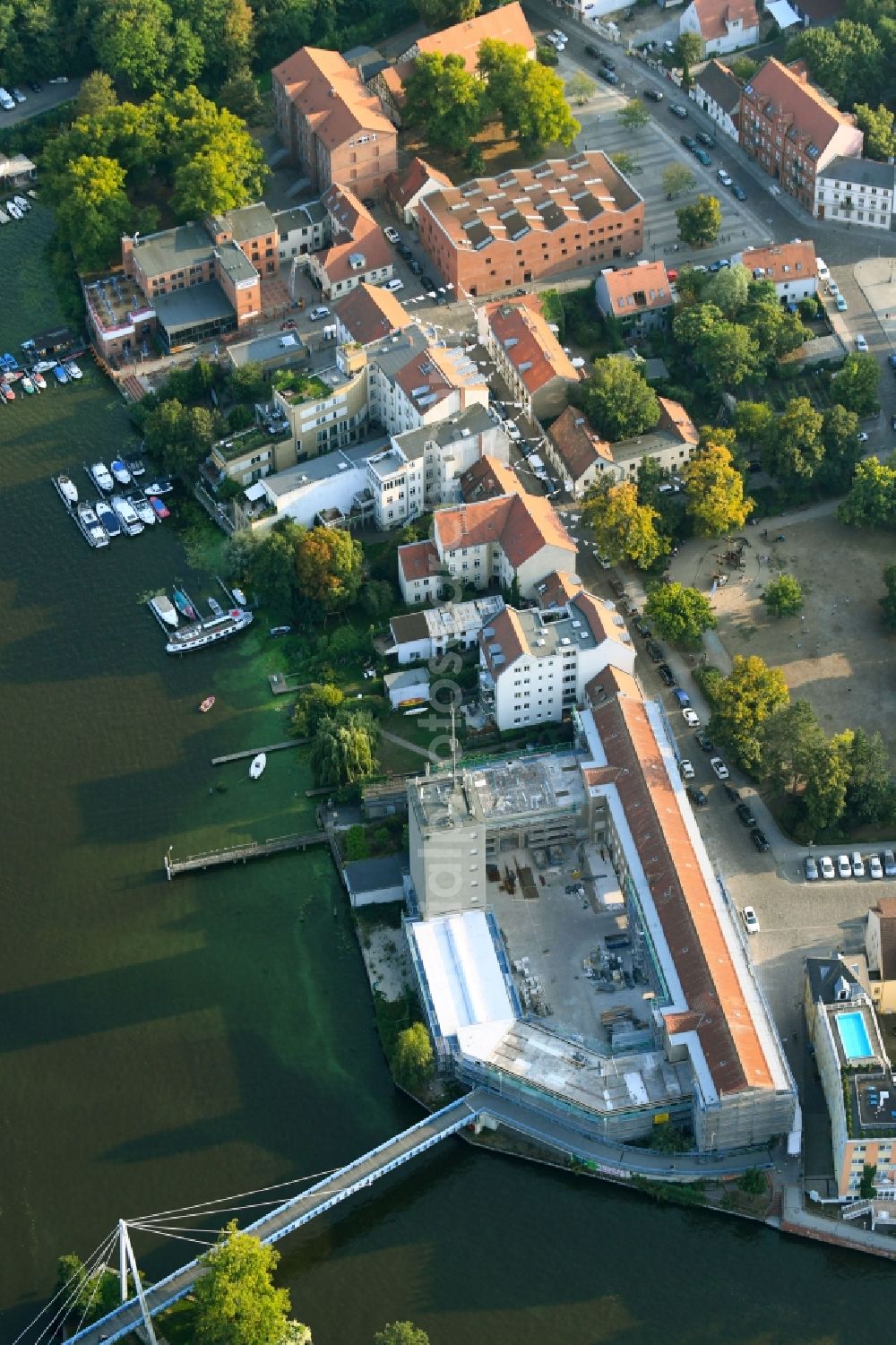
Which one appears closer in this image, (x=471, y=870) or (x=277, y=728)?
(x=471, y=870)

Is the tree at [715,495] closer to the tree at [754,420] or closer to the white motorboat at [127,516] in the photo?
the tree at [754,420]

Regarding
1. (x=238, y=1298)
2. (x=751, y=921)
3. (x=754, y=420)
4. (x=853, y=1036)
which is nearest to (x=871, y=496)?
(x=754, y=420)

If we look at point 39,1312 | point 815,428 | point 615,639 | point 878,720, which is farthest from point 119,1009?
point 815,428

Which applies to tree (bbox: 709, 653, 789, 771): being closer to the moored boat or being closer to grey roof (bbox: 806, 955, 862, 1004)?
grey roof (bbox: 806, 955, 862, 1004)

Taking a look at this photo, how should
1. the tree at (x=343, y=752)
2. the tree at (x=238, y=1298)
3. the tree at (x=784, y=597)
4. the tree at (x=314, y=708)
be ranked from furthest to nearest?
the tree at (x=784, y=597) → the tree at (x=314, y=708) → the tree at (x=343, y=752) → the tree at (x=238, y=1298)

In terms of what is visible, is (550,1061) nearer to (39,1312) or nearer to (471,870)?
(471,870)

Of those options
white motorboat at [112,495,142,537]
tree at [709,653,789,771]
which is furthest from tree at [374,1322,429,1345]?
white motorboat at [112,495,142,537]

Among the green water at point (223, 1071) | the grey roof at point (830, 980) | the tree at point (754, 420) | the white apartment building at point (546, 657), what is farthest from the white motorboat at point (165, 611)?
the grey roof at point (830, 980)
